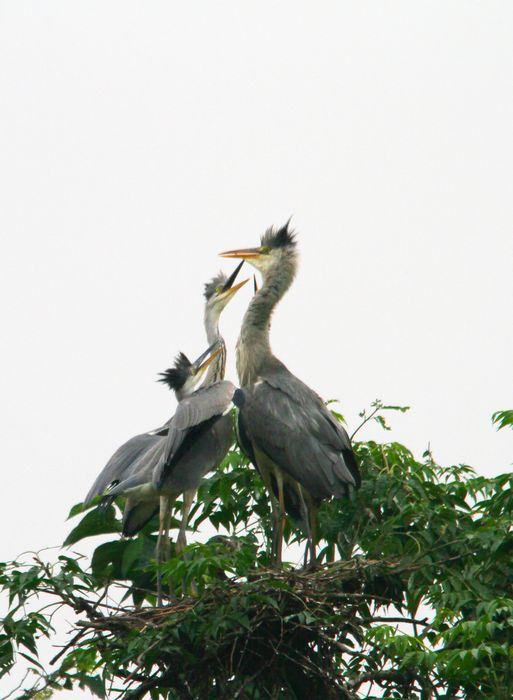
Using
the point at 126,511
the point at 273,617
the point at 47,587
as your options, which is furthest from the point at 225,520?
the point at 47,587

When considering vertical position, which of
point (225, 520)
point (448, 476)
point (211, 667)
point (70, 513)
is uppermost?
point (448, 476)

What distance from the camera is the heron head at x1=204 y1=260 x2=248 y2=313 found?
10.9 meters

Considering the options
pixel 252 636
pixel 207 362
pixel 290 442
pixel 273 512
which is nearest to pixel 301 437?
pixel 290 442

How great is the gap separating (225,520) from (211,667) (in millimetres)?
1325

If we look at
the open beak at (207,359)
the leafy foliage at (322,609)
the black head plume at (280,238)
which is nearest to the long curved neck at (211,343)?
the open beak at (207,359)

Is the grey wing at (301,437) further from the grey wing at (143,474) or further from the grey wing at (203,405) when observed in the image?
the grey wing at (143,474)

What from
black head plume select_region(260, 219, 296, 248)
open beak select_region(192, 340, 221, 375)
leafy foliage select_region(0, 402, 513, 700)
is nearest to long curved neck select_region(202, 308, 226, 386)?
open beak select_region(192, 340, 221, 375)

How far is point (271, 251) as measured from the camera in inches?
378

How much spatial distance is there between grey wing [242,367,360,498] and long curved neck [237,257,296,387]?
1.34 feet

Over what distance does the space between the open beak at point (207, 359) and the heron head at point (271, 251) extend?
93cm

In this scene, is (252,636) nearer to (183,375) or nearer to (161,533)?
(161,533)

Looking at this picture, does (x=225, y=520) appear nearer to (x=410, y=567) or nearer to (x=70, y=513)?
(x=70, y=513)

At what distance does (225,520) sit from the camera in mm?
7980

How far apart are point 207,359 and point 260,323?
1.20 meters
